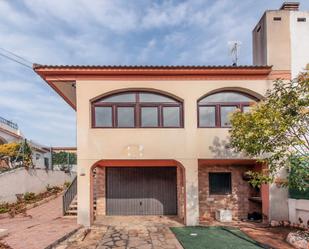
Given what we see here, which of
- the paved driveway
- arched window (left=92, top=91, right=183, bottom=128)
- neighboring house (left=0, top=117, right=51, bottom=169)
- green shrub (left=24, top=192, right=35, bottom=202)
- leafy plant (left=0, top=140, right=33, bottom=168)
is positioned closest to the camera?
the paved driveway

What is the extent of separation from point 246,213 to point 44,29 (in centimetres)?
Result: 1420

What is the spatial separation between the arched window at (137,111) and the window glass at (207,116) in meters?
0.98

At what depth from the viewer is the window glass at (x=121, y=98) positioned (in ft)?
42.0

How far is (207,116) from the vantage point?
12930 millimetres

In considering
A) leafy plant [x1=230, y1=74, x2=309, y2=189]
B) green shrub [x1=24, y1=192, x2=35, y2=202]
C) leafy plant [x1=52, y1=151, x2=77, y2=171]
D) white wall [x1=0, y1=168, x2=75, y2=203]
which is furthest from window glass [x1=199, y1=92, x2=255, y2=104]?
leafy plant [x1=52, y1=151, x2=77, y2=171]

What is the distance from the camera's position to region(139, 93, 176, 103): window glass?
1284 cm

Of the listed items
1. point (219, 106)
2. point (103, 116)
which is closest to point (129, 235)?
point (103, 116)

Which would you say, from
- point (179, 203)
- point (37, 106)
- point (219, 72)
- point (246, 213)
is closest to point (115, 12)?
point (219, 72)

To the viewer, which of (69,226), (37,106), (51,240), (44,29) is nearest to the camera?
Answer: (51,240)

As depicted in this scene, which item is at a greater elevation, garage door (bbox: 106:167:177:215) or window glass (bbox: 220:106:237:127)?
window glass (bbox: 220:106:237:127)

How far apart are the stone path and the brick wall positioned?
652 centimetres

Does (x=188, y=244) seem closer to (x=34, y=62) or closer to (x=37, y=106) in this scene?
(x=34, y=62)

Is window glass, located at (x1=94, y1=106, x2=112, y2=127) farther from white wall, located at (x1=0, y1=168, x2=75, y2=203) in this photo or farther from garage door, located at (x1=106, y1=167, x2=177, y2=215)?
white wall, located at (x1=0, y1=168, x2=75, y2=203)

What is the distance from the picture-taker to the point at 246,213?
14.1 metres
